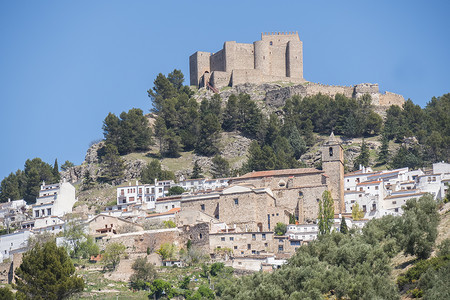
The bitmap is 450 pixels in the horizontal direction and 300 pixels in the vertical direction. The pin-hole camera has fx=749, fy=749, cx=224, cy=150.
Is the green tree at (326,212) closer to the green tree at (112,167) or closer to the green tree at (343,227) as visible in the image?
the green tree at (343,227)

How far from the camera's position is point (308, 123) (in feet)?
321

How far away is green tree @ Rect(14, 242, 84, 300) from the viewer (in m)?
46.8

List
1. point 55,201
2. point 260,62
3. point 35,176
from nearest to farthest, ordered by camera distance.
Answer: point 55,201 < point 35,176 < point 260,62

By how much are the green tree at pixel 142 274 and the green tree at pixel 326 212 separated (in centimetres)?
1455

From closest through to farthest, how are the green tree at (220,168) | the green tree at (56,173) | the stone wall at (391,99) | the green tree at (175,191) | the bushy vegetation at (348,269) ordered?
1. the bushy vegetation at (348,269)
2. the green tree at (175,191)
3. the green tree at (220,168)
4. the green tree at (56,173)
5. the stone wall at (391,99)

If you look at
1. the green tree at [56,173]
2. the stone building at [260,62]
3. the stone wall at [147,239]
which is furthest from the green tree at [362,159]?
the green tree at [56,173]

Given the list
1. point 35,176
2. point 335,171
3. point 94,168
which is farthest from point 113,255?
point 94,168

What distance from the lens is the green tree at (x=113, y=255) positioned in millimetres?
60594

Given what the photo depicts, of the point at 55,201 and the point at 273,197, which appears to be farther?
the point at 55,201

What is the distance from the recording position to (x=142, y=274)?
57125mm

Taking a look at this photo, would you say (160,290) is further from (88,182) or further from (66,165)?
(66,165)

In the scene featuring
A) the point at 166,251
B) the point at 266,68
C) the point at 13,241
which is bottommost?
the point at 166,251

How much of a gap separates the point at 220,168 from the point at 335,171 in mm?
20850

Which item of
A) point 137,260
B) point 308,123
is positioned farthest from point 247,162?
point 137,260
